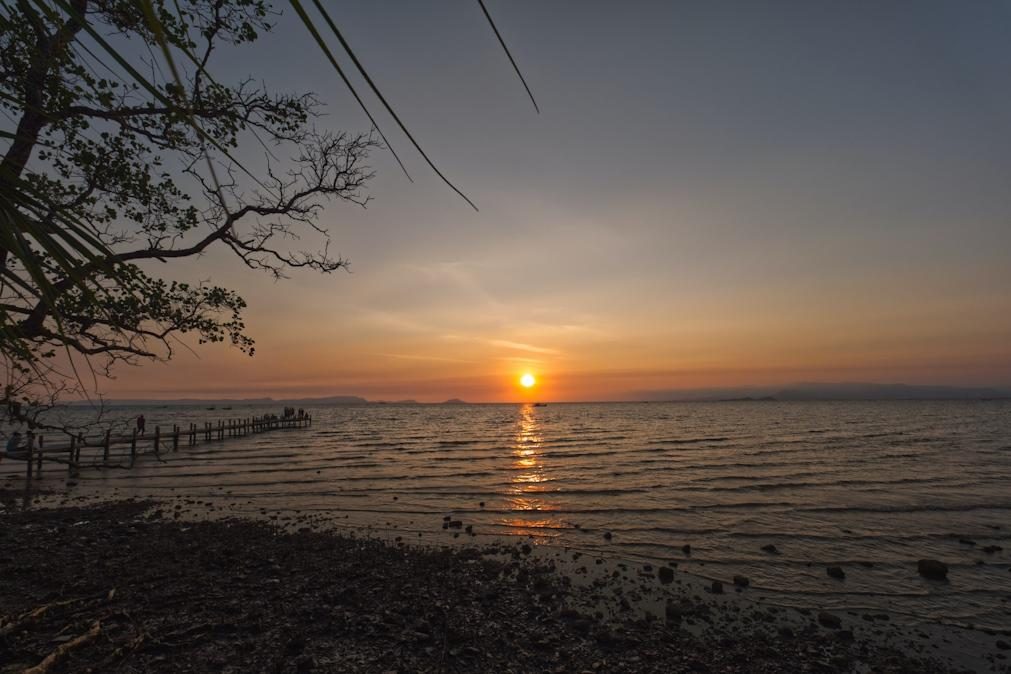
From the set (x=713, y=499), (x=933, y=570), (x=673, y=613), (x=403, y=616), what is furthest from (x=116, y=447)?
(x=933, y=570)

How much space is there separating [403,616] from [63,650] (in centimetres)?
512

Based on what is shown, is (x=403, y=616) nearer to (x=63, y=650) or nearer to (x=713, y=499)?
(x=63, y=650)

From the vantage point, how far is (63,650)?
7.18m

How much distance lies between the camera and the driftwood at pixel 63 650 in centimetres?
663

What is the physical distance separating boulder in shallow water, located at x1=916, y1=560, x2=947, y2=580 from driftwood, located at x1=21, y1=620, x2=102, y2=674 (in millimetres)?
17740

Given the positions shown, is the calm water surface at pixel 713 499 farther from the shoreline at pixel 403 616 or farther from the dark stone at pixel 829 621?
the shoreline at pixel 403 616

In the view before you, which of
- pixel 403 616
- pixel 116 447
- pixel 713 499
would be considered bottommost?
pixel 116 447

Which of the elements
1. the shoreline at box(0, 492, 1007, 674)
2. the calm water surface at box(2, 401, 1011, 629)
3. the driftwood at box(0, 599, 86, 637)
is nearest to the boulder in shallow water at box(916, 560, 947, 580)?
the calm water surface at box(2, 401, 1011, 629)

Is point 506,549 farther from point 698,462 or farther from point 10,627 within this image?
point 698,462

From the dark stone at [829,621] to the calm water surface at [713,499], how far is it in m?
1.11

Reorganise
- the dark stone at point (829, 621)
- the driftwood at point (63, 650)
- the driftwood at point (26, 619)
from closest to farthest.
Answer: the driftwood at point (63, 650) < the driftwood at point (26, 619) < the dark stone at point (829, 621)

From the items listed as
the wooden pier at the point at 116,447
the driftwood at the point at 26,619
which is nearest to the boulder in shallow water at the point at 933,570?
the driftwood at the point at 26,619

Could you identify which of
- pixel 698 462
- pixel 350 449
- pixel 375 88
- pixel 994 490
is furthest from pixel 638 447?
pixel 375 88

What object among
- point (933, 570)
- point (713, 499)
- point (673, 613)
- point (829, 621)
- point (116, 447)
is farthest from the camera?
point (116, 447)
